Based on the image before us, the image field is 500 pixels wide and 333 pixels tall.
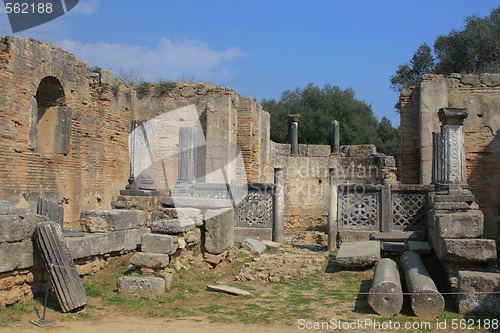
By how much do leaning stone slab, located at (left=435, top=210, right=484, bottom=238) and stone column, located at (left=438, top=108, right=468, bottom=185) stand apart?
2198mm

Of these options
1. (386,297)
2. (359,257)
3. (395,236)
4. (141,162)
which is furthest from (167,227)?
(141,162)

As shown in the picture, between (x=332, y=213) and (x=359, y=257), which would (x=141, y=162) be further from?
(x=359, y=257)

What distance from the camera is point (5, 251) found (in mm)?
5531

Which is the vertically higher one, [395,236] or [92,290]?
[395,236]

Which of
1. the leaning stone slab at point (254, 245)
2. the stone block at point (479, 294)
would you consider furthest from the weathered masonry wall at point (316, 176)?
the stone block at point (479, 294)

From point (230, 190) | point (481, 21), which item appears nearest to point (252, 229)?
point (230, 190)

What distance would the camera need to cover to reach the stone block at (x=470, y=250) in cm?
609

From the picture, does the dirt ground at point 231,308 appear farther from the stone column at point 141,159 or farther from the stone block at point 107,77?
the stone block at point 107,77

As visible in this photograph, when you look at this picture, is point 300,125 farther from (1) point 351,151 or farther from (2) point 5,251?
(2) point 5,251

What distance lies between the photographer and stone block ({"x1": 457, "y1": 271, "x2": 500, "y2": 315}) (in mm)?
5445

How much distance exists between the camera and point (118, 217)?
7.88 m

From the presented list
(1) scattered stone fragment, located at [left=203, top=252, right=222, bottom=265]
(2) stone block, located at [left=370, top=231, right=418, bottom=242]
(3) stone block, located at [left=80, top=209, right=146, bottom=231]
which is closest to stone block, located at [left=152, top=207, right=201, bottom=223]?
(3) stone block, located at [left=80, top=209, right=146, bottom=231]

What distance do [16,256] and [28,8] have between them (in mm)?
7221

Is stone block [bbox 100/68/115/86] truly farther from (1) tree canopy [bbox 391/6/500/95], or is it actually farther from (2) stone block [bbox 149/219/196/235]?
(1) tree canopy [bbox 391/6/500/95]
